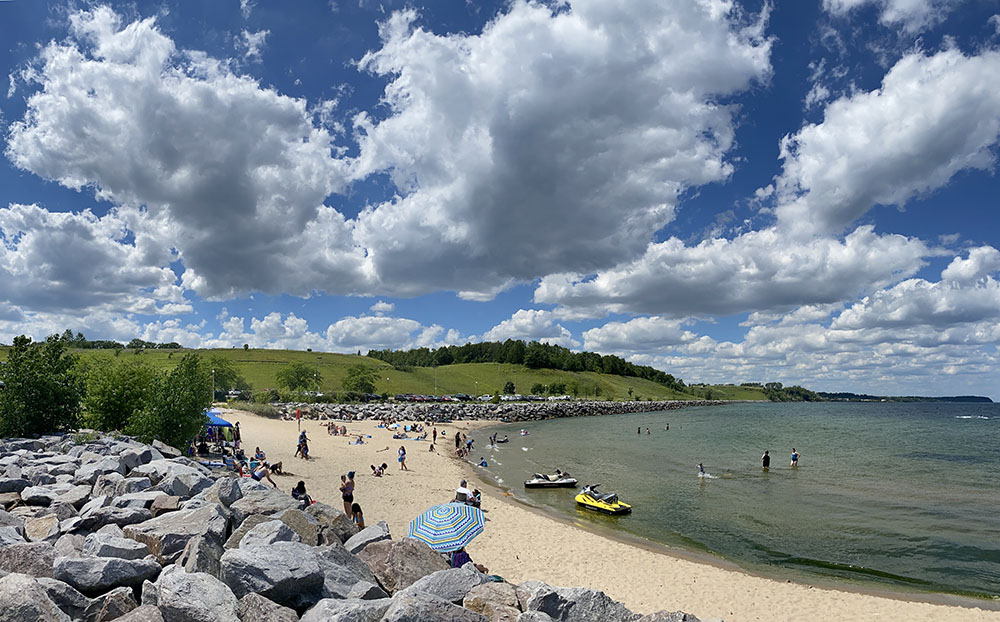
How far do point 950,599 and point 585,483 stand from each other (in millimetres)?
22370

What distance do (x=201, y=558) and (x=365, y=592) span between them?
247 centimetres

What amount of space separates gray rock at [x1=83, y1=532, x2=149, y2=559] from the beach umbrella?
245 inches

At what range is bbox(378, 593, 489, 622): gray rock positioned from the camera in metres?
6.70

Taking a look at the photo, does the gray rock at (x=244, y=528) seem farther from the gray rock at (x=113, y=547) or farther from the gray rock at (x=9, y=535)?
the gray rock at (x=9, y=535)

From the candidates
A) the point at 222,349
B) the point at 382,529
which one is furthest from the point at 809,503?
the point at 222,349

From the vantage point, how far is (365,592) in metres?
8.20

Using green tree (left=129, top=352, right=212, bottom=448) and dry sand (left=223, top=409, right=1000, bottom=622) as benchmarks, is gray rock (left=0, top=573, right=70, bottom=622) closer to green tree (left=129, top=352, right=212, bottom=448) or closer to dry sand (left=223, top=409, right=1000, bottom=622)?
dry sand (left=223, top=409, right=1000, bottom=622)

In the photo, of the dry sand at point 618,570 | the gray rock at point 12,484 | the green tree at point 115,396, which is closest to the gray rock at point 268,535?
the gray rock at point 12,484

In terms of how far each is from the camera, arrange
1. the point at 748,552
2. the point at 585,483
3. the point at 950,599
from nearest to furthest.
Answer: the point at 950,599 → the point at 748,552 → the point at 585,483

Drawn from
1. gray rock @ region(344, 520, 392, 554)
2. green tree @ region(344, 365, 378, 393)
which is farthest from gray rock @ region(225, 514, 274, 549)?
green tree @ region(344, 365, 378, 393)

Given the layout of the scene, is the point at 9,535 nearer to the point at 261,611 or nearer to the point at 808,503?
the point at 261,611

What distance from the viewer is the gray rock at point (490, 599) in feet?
26.4

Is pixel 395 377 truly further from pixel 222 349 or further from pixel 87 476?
pixel 87 476

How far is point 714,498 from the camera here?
34.0 m
